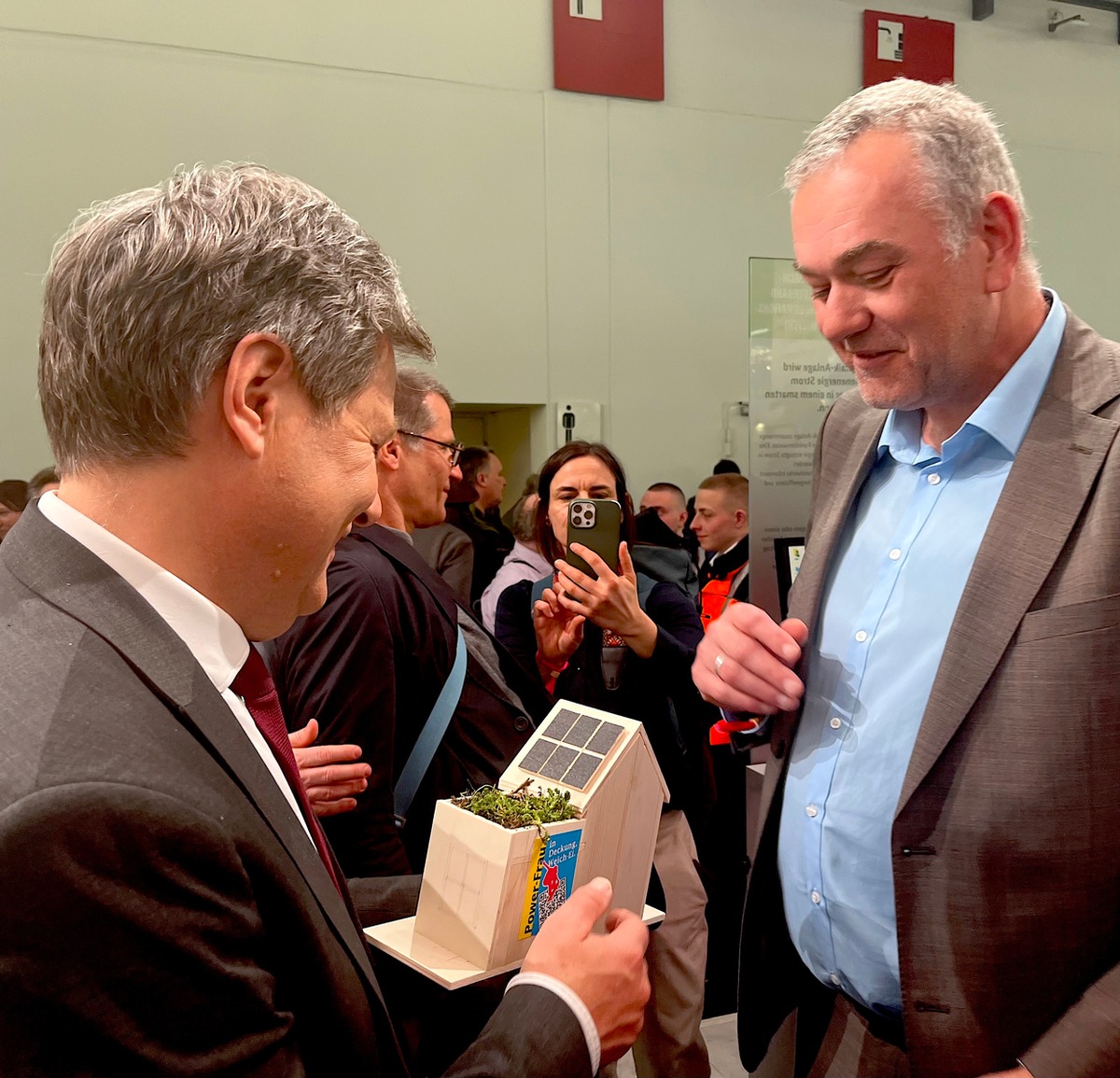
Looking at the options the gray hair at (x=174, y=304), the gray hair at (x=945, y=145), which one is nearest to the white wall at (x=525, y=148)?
the gray hair at (x=945, y=145)

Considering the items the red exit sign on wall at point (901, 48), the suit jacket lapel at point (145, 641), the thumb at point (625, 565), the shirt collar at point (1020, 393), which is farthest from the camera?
the red exit sign on wall at point (901, 48)

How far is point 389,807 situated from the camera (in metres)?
1.92

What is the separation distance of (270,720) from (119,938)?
0.34 metres

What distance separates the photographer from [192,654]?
82cm

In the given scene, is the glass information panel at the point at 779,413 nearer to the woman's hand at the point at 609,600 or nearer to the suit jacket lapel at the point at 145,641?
the woman's hand at the point at 609,600

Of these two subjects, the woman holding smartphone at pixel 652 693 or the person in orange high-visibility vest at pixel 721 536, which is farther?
the person in orange high-visibility vest at pixel 721 536

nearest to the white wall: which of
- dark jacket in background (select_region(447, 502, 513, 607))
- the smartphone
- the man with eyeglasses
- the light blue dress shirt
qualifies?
dark jacket in background (select_region(447, 502, 513, 607))

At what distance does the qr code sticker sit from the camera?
4.76 ft

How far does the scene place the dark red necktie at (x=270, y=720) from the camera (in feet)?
3.16

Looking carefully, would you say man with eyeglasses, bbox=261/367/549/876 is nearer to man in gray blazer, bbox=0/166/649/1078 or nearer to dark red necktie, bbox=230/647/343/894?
dark red necktie, bbox=230/647/343/894

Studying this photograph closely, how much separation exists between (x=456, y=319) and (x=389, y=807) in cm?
516

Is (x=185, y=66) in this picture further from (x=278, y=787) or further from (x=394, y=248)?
(x=278, y=787)

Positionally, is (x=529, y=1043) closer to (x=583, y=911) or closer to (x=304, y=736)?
(x=583, y=911)

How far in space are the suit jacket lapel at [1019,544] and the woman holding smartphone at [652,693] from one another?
1367 millimetres
